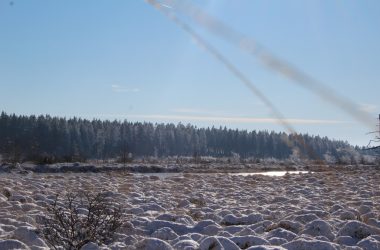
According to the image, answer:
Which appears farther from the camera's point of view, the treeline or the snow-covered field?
the treeline

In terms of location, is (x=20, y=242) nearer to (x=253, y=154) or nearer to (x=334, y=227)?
(x=334, y=227)

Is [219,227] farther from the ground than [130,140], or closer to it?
closer to it

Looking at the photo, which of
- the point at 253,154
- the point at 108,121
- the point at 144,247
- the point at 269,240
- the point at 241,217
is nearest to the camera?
the point at 144,247

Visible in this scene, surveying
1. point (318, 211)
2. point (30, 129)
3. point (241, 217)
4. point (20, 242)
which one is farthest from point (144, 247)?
point (30, 129)

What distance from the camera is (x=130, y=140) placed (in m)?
128

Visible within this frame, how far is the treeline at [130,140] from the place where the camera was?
107 metres

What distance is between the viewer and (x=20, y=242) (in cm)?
813

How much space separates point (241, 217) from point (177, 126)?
14616 cm

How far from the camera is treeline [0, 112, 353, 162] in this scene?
107188 mm

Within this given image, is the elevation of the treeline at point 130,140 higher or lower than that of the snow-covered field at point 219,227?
higher

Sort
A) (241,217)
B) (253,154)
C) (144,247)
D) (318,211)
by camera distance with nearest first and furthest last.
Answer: (144,247), (241,217), (318,211), (253,154)

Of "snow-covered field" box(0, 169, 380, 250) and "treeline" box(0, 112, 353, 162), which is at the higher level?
"treeline" box(0, 112, 353, 162)

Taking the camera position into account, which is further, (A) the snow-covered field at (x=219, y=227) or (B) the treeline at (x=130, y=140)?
(B) the treeline at (x=130, y=140)

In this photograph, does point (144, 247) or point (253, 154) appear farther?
point (253, 154)
